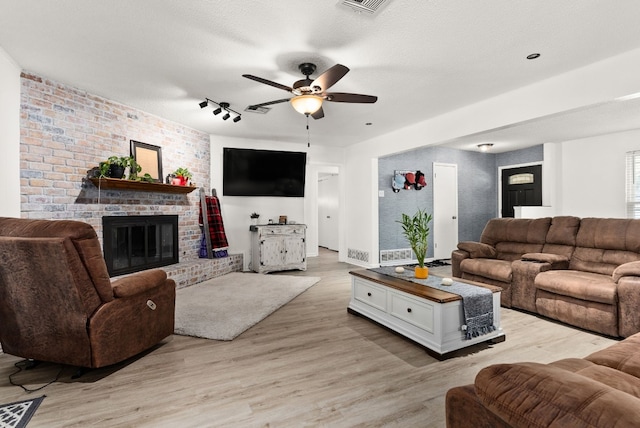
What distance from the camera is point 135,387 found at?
2096mm

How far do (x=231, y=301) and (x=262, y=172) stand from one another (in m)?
2.82

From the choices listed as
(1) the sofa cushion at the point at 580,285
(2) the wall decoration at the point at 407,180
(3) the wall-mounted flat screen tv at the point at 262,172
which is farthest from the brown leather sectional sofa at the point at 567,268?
(3) the wall-mounted flat screen tv at the point at 262,172

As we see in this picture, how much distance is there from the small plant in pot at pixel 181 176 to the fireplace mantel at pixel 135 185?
9 centimetres

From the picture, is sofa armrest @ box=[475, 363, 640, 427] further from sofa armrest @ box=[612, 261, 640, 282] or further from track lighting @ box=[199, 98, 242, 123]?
track lighting @ box=[199, 98, 242, 123]

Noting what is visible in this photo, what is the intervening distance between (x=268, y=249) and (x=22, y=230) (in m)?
3.82

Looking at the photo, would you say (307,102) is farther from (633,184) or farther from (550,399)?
(633,184)

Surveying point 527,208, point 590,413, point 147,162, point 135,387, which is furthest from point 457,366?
point 527,208

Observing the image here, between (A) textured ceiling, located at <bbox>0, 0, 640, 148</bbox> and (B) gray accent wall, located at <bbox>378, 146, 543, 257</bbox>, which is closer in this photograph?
(A) textured ceiling, located at <bbox>0, 0, 640, 148</bbox>

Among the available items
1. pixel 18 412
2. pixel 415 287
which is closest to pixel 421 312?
pixel 415 287

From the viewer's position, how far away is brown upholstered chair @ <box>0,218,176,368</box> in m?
1.96

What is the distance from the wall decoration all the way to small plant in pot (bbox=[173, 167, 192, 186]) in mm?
3726

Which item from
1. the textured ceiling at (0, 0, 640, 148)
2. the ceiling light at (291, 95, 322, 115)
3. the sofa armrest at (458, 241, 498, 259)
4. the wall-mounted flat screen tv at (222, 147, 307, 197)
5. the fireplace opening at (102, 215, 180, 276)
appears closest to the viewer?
the textured ceiling at (0, 0, 640, 148)

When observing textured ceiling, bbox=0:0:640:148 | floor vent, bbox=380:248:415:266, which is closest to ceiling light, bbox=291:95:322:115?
textured ceiling, bbox=0:0:640:148

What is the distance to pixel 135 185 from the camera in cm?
403
